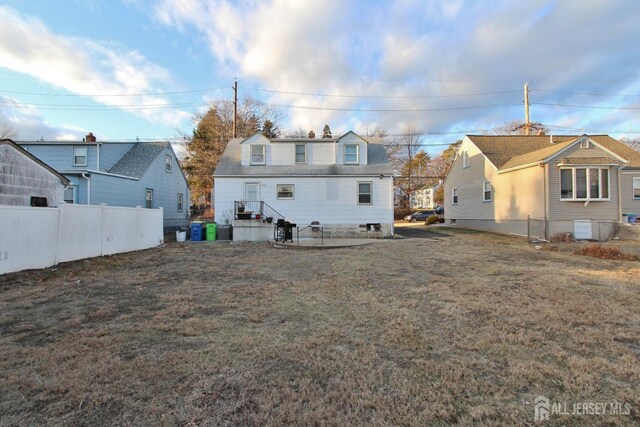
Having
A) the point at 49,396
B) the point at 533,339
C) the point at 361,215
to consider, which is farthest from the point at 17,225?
the point at 361,215

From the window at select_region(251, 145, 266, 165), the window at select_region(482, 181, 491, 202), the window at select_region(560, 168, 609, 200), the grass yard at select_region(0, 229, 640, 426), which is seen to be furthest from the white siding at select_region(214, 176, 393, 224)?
the grass yard at select_region(0, 229, 640, 426)

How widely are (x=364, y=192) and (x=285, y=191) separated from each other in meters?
4.53

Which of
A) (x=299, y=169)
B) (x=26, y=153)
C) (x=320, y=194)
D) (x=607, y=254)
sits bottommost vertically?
(x=607, y=254)

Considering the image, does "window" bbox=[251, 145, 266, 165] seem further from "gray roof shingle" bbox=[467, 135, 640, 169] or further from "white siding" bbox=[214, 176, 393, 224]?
"gray roof shingle" bbox=[467, 135, 640, 169]

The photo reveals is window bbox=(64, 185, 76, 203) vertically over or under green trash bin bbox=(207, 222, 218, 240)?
over

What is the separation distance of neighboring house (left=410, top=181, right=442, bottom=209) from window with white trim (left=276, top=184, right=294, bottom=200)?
1636 inches

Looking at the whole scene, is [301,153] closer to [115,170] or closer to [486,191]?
[115,170]

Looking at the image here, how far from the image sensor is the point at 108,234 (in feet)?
36.8

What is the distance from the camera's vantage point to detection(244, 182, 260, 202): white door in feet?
61.9

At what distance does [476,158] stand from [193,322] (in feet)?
74.6

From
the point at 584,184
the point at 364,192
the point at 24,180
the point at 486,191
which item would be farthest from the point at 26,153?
the point at 584,184

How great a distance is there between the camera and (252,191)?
62.1ft

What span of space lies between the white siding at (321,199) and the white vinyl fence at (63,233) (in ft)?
18.7

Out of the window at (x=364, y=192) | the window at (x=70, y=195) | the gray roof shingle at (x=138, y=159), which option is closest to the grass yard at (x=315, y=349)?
the window at (x=70, y=195)
